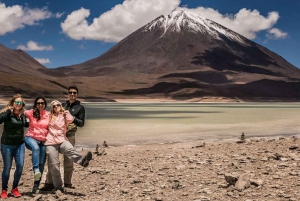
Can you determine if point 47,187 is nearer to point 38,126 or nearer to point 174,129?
point 38,126

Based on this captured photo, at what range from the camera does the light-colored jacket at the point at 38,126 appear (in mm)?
6523

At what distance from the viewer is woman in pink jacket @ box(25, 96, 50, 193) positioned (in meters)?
6.50

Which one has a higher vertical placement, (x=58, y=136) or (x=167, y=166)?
(x=58, y=136)

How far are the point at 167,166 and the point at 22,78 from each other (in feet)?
481

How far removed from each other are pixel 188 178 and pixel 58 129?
2859 millimetres

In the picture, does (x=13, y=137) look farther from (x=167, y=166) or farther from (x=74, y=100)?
(x=167, y=166)

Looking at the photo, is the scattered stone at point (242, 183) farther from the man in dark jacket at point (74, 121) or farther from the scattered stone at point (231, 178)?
the man in dark jacket at point (74, 121)

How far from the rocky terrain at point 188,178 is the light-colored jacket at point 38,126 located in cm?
107

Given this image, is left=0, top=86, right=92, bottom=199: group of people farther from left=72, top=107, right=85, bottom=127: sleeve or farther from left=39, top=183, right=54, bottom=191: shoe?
left=39, top=183, right=54, bottom=191: shoe

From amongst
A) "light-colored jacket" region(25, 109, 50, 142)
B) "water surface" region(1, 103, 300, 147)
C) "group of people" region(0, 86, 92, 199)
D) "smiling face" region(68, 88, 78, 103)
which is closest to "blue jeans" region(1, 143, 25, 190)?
"group of people" region(0, 86, 92, 199)

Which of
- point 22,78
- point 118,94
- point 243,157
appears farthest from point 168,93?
point 243,157

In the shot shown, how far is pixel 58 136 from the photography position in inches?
255

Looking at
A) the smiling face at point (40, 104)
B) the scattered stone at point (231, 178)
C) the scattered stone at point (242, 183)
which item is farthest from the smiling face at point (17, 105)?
the scattered stone at point (242, 183)

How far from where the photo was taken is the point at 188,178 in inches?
296
